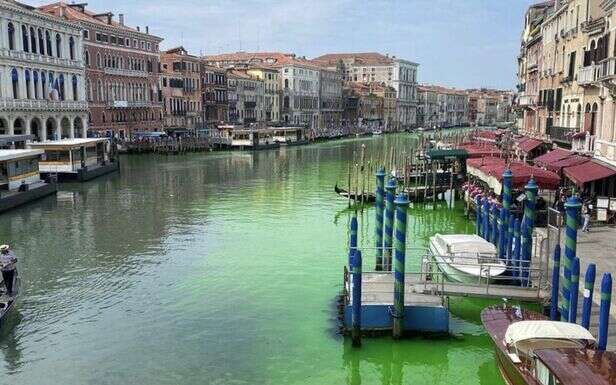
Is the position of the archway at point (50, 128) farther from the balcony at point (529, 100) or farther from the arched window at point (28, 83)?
the balcony at point (529, 100)

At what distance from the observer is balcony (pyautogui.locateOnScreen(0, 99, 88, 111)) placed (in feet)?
123

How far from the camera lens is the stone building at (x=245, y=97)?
73688 mm

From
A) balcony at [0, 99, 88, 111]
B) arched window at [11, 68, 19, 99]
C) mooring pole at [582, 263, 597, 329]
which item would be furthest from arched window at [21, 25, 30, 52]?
mooring pole at [582, 263, 597, 329]

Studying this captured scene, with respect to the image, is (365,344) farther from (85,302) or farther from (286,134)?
(286,134)

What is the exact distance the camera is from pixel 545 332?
812 centimetres

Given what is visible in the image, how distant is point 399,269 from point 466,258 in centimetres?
221

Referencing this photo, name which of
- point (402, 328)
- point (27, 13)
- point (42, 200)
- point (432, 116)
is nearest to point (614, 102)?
point (402, 328)

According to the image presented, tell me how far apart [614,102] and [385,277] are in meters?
10.4

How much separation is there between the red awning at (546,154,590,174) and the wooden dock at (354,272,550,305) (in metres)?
9.40

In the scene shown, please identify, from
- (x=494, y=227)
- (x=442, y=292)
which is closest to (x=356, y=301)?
(x=442, y=292)

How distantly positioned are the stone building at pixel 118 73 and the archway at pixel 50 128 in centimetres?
559

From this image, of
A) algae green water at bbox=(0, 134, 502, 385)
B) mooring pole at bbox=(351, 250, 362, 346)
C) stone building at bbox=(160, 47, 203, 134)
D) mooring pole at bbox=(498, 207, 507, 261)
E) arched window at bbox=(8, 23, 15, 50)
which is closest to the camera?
algae green water at bbox=(0, 134, 502, 385)

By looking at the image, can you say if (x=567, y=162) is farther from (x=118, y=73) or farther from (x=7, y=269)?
(x=118, y=73)

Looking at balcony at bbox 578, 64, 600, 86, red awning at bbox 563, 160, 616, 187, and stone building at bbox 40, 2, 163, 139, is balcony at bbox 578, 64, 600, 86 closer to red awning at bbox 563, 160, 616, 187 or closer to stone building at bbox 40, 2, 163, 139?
red awning at bbox 563, 160, 616, 187
